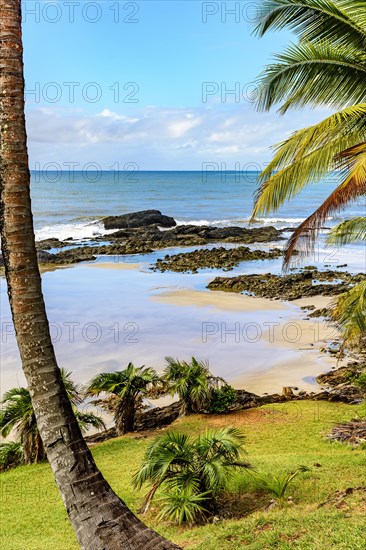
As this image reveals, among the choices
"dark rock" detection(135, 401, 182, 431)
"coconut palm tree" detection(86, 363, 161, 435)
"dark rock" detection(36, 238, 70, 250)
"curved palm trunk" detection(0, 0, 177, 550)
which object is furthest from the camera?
"dark rock" detection(36, 238, 70, 250)

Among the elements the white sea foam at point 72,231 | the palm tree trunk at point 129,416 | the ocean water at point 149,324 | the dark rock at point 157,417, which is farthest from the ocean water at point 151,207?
the palm tree trunk at point 129,416

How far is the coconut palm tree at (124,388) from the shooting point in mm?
10523

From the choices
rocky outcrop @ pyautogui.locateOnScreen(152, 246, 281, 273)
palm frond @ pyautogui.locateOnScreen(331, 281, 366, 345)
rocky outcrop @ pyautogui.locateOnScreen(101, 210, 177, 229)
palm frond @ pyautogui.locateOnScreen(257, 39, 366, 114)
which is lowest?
rocky outcrop @ pyautogui.locateOnScreen(152, 246, 281, 273)

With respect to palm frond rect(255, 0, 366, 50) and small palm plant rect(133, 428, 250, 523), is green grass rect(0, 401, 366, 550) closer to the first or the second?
small palm plant rect(133, 428, 250, 523)

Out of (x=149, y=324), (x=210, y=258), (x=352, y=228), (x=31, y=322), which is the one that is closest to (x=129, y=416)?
(x=352, y=228)

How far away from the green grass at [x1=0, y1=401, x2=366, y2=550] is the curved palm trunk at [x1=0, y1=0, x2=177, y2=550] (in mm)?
1449

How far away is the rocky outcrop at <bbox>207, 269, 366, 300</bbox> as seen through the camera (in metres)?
23.2

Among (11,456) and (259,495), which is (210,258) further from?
(259,495)

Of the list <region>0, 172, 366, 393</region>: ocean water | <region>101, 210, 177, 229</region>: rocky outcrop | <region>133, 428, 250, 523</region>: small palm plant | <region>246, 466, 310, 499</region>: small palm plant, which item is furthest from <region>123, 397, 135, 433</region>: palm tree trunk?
<region>101, 210, 177, 229</region>: rocky outcrop

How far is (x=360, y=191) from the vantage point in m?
6.05

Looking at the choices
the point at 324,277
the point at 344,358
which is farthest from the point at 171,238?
the point at 344,358

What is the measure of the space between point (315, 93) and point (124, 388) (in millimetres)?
6127

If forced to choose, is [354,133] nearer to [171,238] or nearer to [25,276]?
[25,276]

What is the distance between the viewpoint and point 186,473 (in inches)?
264
